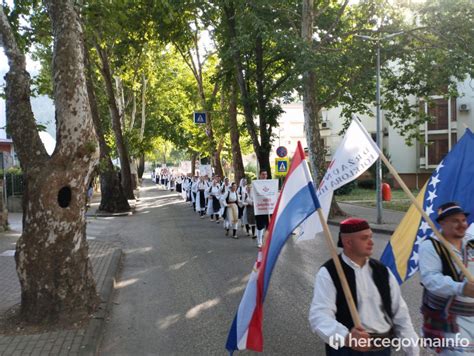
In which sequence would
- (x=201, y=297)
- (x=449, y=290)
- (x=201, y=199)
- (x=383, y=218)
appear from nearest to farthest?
(x=449, y=290) → (x=201, y=297) → (x=383, y=218) → (x=201, y=199)

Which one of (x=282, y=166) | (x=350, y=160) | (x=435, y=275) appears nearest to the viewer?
(x=435, y=275)

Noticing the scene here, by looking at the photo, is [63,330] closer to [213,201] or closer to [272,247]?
[272,247]

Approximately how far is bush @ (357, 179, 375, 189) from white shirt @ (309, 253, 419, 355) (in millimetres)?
38273

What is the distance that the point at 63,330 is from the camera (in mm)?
5691

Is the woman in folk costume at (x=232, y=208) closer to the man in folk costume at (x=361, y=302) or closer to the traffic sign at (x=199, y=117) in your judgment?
the traffic sign at (x=199, y=117)

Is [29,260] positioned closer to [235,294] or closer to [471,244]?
[235,294]

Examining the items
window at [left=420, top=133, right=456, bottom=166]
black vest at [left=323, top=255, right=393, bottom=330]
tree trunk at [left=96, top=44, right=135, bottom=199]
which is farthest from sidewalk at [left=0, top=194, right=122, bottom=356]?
window at [left=420, top=133, right=456, bottom=166]

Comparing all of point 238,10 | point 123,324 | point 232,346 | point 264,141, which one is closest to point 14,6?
point 123,324

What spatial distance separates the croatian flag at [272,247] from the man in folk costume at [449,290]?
0.97 metres

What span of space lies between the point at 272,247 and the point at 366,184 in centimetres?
3832

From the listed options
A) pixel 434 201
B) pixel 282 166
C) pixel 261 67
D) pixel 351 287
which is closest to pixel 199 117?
pixel 261 67

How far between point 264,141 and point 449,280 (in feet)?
57.7

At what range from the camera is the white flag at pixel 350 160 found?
13.7ft

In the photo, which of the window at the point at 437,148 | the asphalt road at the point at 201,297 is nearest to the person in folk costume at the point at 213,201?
the asphalt road at the point at 201,297
